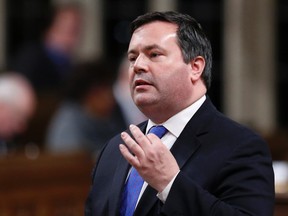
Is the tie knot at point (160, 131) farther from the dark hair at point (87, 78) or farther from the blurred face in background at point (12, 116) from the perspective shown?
the dark hair at point (87, 78)

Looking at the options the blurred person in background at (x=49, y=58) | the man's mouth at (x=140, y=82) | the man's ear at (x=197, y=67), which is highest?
the man's ear at (x=197, y=67)

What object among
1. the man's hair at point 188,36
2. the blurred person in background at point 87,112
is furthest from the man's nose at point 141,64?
the blurred person in background at point 87,112

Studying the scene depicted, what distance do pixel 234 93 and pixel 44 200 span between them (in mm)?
4545

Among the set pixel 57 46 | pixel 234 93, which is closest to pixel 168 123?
pixel 57 46

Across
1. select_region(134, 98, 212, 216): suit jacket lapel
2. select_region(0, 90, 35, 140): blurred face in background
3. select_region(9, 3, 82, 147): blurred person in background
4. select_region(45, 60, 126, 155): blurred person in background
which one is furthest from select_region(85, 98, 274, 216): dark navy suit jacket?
select_region(9, 3, 82, 147): blurred person in background

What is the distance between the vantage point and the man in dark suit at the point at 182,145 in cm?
254

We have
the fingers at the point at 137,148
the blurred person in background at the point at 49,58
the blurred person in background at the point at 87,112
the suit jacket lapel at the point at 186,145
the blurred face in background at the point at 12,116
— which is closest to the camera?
the fingers at the point at 137,148

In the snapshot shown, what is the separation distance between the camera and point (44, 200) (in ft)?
18.7

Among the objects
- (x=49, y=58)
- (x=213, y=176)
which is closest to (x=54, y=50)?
(x=49, y=58)

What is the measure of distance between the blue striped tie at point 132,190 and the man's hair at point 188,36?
0.66ft

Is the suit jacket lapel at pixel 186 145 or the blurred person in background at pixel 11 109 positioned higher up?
the suit jacket lapel at pixel 186 145

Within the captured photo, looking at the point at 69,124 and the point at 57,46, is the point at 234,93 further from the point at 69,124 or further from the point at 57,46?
the point at 69,124

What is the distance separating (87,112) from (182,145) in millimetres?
3992

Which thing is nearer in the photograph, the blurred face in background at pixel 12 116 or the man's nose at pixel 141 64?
the man's nose at pixel 141 64
